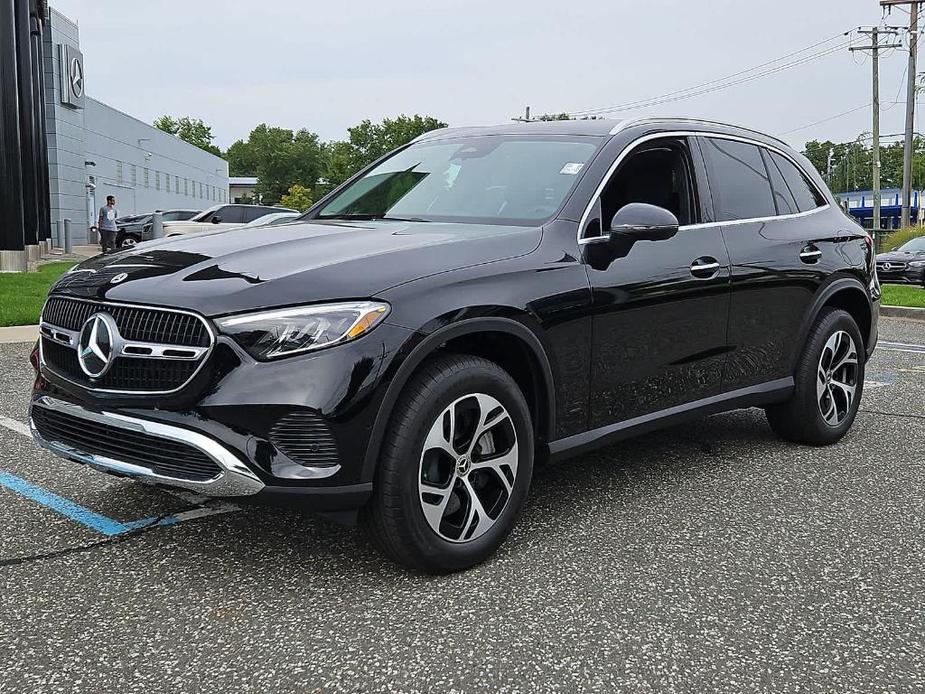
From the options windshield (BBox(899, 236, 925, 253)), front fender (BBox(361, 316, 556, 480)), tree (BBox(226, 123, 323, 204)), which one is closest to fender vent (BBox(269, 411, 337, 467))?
front fender (BBox(361, 316, 556, 480))

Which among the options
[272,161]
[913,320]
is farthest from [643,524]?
[272,161]

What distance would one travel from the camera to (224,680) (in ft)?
8.86

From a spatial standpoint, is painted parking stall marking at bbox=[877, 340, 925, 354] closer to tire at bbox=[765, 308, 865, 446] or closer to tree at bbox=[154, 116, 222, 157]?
tire at bbox=[765, 308, 865, 446]

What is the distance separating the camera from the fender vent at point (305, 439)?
10.1ft

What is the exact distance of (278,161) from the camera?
136m

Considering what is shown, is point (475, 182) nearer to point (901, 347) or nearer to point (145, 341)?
point (145, 341)

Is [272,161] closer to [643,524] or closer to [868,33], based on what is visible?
[868,33]

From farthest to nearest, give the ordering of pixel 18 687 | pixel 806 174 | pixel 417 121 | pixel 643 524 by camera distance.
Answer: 1. pixel 417 121
2. pixel 806 174
3. pixel 643 524
4. pixel 18 687

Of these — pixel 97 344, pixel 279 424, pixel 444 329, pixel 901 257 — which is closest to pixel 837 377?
pixel 444 329

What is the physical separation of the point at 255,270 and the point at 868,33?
47.8 metres

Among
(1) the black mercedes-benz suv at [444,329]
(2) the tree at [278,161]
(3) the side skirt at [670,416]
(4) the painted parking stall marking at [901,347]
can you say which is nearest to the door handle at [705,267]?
(1) the black mercedes-benz suv at [444,329]

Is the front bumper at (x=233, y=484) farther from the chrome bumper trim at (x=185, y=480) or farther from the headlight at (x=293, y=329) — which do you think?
the headlight at (x=293, y=329)

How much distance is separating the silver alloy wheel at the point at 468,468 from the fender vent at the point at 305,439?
350 mm

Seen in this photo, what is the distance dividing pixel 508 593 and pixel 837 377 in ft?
9.87
